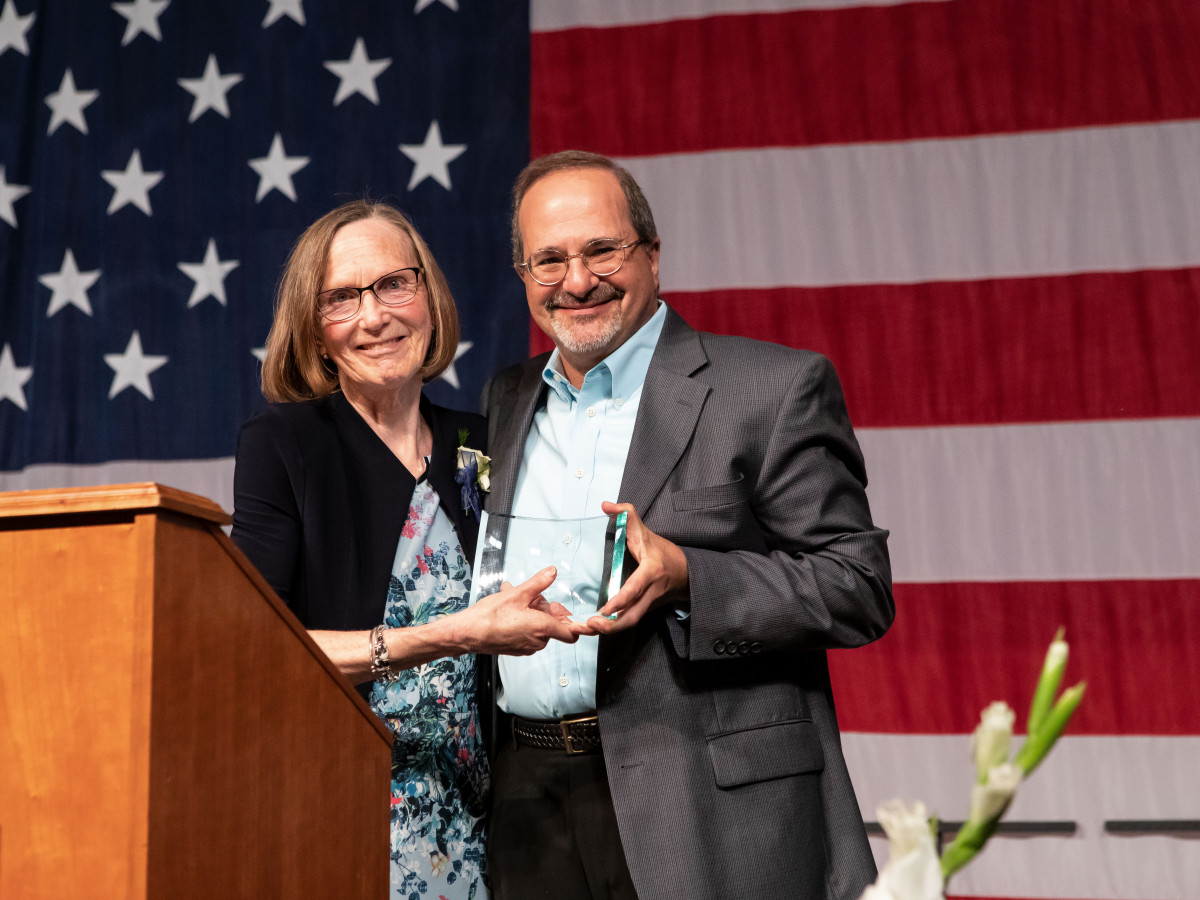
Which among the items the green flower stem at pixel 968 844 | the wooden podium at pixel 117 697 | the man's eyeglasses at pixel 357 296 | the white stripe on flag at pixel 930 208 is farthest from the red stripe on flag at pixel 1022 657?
the green flower stem at pixel 968 844

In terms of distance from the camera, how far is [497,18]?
124 inches

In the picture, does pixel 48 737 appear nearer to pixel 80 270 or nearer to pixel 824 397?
pixel 824 397

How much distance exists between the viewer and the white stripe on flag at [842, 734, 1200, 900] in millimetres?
2635

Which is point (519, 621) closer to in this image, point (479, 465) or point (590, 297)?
point (479, 465)

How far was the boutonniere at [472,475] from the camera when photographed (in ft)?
5.71

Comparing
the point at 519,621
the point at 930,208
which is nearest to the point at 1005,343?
the point at 930,208

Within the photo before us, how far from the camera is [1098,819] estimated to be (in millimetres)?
2662

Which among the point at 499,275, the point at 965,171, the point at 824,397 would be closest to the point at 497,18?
the point at 499,275

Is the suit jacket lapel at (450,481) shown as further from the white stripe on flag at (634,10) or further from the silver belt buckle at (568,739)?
the white stripe on flag at (634,10)

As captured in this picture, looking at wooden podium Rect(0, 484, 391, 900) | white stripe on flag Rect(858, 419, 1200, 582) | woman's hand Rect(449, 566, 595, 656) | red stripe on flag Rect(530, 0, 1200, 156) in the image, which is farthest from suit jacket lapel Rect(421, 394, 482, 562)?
red stripe on flag Rect(530, 0, 1200, 156)

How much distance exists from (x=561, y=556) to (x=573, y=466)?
29 cm

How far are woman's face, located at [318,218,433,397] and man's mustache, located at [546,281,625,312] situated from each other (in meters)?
0.25

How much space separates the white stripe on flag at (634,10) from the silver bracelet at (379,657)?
2143 millimetres

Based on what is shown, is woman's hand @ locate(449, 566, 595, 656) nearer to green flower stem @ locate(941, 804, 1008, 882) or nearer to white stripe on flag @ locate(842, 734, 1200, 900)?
green flower stem @ locate(941, 804, 1008, 882)
